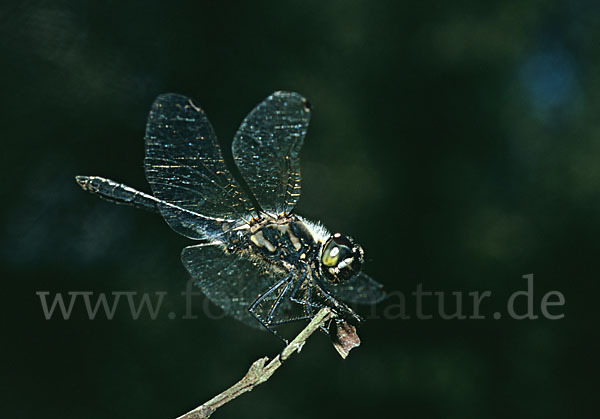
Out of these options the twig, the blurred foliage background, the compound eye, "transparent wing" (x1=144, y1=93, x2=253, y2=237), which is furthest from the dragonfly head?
the blurred foliage background

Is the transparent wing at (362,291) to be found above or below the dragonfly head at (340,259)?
above

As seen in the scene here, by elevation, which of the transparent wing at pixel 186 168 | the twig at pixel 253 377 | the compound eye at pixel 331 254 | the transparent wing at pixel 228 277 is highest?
the transparent wing at pixel 186 168

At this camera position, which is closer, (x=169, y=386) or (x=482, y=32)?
(x=169, y=386)

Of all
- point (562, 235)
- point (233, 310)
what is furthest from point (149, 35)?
point (562, 235)

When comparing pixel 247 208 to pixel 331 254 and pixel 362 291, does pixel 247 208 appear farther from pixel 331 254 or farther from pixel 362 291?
pixel 362 291

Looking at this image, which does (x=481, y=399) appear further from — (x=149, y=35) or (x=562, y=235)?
(x=149, y=35)

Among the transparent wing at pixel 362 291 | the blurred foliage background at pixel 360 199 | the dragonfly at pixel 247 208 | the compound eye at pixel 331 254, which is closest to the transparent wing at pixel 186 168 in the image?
the dragonfly at pixel 247 208

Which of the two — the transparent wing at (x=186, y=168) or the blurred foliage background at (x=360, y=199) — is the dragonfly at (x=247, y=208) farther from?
the blurred foliage background at (x=360, y=199)

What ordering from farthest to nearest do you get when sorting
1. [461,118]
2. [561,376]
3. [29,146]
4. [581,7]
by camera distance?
[581,7]
[461,118]
[561,376]
[29,146]
